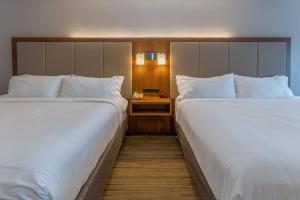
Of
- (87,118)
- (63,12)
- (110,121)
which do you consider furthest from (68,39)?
(87,118)

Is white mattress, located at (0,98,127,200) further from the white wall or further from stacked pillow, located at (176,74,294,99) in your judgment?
the white wall

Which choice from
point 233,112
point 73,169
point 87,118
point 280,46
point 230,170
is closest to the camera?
point 230,170

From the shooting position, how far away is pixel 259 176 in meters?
1.48

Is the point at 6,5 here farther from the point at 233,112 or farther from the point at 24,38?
the point at 233,112

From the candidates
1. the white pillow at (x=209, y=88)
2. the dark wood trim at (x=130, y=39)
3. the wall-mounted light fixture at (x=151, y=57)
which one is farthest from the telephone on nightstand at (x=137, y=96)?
the dark wood trim at (x=130, y=39)

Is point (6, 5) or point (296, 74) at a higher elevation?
point (6, 5)

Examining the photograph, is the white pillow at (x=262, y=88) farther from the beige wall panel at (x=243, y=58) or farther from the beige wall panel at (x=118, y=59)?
the beige wall panel at (x=118, y=59)

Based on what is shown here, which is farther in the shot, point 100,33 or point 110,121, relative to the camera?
Result: point 100,33

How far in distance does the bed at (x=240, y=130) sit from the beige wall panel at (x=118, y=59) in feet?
2.04

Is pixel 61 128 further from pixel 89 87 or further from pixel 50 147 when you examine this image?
pixel 89 87

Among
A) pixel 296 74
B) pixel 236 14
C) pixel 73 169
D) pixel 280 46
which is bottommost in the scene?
pixel 73 169

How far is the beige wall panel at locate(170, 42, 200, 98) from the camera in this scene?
15.6ft

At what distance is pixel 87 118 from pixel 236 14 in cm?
303

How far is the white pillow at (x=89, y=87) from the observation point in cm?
430
